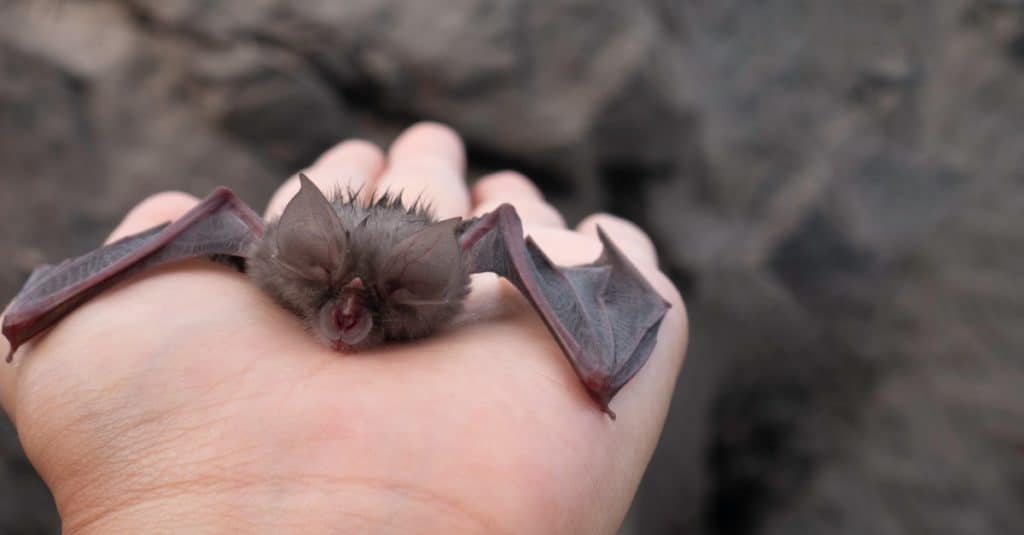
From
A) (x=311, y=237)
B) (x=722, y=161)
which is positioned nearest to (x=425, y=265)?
(x=311, y=237)

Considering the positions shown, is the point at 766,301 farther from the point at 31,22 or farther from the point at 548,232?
the point at 31,22

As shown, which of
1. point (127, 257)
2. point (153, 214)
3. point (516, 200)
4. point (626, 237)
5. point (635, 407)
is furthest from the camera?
point (516, 200)

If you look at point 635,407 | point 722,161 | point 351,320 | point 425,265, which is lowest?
point 722,161

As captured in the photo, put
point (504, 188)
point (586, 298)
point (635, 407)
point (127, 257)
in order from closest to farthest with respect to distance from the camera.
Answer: point (635, 407)
point (127, 257)
point (586, 298)
point (504, 188)

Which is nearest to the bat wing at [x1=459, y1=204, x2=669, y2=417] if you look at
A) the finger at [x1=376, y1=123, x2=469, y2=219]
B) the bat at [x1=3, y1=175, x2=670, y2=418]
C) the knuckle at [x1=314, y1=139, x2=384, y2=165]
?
the bat at [x1=3, y1=175, x2=670, y2=418]

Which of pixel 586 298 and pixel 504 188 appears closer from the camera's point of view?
pixel 586 298

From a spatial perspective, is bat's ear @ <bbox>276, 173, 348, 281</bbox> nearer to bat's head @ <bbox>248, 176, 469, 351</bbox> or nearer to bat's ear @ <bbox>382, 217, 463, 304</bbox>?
bat's head @ <bbox>248, 176, 469, 351</bbox>

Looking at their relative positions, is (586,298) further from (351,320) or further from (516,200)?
(516,200)
